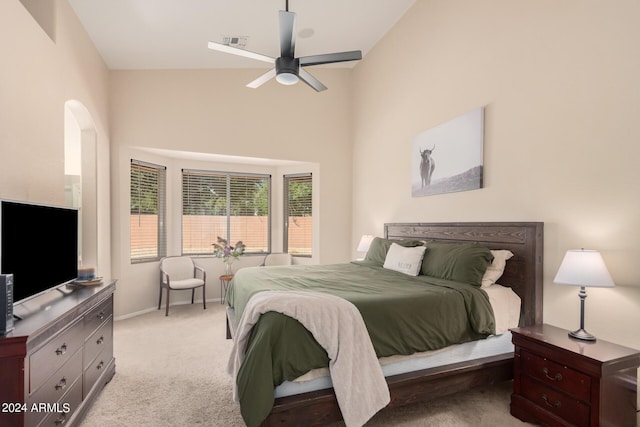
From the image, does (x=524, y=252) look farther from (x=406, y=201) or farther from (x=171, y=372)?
(x=171, y=372)

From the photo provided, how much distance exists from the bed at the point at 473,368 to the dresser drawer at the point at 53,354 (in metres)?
1.14

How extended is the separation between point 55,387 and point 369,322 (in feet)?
5.83

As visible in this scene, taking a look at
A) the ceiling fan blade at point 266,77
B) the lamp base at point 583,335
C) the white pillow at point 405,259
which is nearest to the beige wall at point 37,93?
the ceiling fan blade at point 266,77

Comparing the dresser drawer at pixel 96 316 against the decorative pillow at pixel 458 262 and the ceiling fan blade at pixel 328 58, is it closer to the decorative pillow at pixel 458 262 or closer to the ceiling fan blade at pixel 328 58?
the ceiling fan blade at pixel 328 58

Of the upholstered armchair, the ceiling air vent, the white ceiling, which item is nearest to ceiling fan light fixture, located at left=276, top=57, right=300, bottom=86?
the white ceiling

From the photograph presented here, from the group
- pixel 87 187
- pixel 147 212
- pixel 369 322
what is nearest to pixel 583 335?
pixel 369 322

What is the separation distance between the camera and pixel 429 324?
223 centimetres

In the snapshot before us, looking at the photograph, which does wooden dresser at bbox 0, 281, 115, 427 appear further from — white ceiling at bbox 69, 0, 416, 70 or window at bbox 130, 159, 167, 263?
white ceiling at bbox 69, 0, 416, 70

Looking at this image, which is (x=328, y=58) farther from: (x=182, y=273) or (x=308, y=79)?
(x=182, y=273)

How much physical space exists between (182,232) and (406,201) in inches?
140

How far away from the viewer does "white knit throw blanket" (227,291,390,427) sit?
6.23 ft

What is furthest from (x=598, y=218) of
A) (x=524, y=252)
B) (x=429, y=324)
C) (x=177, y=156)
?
(x=177, y=156)

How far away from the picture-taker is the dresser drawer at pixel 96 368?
7.39 ft

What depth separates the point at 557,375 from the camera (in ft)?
6.48
